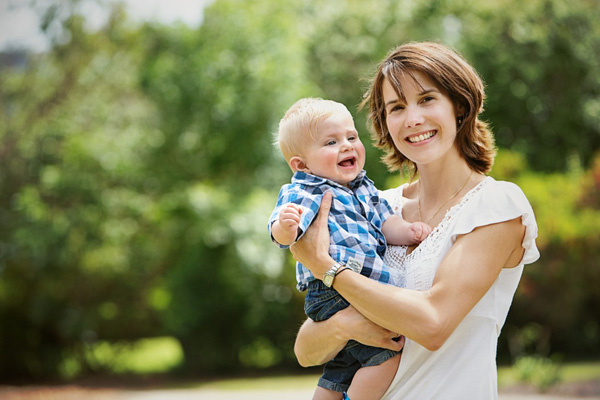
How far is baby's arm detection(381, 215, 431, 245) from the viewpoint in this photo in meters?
2.32

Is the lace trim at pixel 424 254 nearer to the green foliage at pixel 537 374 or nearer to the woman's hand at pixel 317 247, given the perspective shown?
the woman's hand at pixel 317 247

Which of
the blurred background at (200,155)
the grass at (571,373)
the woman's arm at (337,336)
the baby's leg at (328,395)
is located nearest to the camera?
the woman's arm at (337,336)

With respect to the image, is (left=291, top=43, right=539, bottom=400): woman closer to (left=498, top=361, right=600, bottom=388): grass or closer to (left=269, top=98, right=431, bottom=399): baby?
(left=269, top=98, right=431, bottom=399): baby

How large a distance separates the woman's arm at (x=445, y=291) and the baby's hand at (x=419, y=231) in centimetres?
25

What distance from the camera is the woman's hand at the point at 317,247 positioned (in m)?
2.16

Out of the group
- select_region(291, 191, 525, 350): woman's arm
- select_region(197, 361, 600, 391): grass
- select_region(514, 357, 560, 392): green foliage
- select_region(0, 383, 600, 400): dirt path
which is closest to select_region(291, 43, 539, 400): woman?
select_region(291, 191, 525, 350): woman's arm

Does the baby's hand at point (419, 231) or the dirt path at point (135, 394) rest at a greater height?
the dirt path at point (135, 394)

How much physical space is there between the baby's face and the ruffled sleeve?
0.47 meters

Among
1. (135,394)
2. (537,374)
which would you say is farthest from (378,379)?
(135,394)

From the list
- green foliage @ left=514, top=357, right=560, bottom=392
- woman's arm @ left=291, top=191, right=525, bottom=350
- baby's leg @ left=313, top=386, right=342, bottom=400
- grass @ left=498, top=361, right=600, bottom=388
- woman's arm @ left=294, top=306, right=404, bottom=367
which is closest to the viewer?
woman's arm @ left=291, top=191, right=525, bottom=350

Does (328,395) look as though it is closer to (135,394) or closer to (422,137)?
(422,137)

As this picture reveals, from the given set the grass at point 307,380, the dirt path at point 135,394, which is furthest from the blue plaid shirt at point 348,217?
the grass at point 307,380

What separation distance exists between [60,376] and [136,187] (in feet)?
15.6

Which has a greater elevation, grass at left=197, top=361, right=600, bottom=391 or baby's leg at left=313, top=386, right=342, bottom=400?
grass at left=197, top=361, right=600, bottom=391
